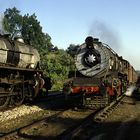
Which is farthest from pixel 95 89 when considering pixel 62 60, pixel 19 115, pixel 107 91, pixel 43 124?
pixel 62 60

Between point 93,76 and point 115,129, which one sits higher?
point 93,76

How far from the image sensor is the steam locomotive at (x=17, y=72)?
653 inches

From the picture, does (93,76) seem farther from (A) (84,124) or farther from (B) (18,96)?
(A) (84,124)

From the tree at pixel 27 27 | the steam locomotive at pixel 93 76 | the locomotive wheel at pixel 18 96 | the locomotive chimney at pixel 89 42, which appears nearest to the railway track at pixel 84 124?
the steam locomotive at pixel 93 76

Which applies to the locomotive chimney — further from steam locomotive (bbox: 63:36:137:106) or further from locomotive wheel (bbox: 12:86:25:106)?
locomotive wheel (bbox: 12:86:25:106)

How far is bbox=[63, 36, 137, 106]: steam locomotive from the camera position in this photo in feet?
53.0

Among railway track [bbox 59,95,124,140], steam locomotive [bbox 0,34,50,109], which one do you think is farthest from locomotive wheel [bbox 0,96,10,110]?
railway track [bbox 59,95,124,140]

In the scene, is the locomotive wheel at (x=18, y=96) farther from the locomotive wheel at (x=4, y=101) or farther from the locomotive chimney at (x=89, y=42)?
the locomotive chimney at (x=89, y=42)

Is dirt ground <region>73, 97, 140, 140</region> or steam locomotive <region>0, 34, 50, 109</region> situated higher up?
steam locomotive <region>0, 34, 50, 109</region>

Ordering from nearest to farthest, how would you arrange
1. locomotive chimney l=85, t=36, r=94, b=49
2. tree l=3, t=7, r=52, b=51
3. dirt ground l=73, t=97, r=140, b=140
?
dirt ground l=73, t=97, r=140, b=140 → locomotive chimney l=85, t=36, r=94, b=49 → tree l=3, t=7, r=52, b=51

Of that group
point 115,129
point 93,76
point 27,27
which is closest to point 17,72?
point 93,76

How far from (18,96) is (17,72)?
1.27 metres

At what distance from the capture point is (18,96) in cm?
1805

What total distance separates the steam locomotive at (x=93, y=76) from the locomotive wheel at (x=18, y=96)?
2690 mm
